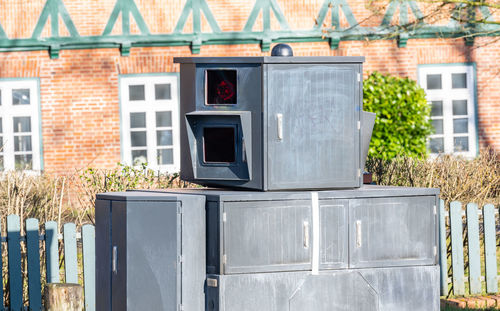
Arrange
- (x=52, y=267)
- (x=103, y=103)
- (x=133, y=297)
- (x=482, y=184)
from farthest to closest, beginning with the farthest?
(x=103, y=103) < (x=482, y=184) < (x=52, y=267) < (x=133, y=297)

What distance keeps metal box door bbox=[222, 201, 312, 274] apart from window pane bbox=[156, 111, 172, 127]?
1034 centimetres

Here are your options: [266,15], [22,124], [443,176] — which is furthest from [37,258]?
[266,15]

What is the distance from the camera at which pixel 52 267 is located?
769 cm

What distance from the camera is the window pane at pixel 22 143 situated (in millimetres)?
15688

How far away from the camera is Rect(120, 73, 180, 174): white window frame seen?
51.6 ft

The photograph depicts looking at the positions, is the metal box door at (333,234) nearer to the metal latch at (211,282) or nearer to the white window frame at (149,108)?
the metal latch at (211,282)

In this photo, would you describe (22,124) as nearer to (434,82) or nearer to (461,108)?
(434,82)

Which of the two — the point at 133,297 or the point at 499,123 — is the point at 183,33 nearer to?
the point at 499,123

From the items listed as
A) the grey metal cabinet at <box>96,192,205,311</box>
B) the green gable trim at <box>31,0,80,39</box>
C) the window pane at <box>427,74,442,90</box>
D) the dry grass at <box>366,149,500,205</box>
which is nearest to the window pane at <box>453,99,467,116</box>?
the window pane at <box>427,74,442,90</box>

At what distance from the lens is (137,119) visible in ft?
52.0

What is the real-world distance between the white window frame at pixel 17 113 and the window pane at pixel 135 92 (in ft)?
5.17

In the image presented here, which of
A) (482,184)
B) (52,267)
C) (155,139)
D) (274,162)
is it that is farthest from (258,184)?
(155,139)

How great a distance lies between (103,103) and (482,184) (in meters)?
→ 7.34

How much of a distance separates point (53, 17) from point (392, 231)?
35.7 feet
